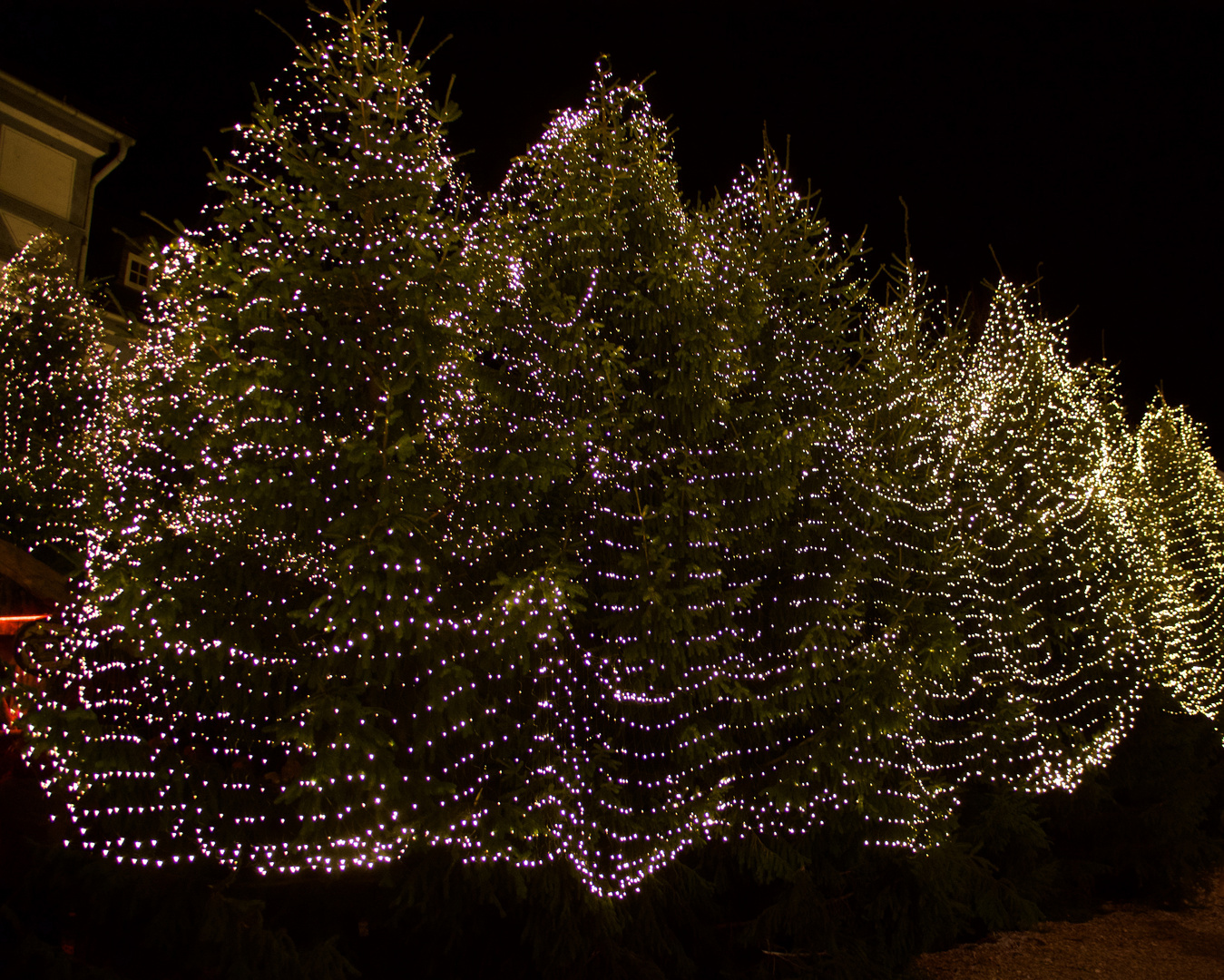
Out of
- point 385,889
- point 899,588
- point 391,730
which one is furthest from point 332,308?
point 899,588

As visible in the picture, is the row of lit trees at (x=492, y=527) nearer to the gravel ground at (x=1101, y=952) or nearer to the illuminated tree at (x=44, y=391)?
the illuminated tree at (x=44, y=391)

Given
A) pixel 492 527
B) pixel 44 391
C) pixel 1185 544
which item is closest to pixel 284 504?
pixel 492 527

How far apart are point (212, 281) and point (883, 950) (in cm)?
835

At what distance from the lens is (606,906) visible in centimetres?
595

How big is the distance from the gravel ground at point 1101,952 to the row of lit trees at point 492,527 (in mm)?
1948

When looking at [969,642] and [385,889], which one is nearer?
[385,889]

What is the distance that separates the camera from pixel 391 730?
5637 mm

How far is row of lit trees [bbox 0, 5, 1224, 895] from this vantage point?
522 centimetres

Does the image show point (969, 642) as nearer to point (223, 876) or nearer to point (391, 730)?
point (391, 730)

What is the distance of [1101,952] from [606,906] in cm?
662

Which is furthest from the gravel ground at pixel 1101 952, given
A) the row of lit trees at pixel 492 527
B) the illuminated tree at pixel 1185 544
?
the illuminated tree at pixel 1185 544

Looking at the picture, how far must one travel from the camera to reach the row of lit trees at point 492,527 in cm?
522

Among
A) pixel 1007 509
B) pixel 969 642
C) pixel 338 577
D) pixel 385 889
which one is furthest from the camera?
pixel 1007 509

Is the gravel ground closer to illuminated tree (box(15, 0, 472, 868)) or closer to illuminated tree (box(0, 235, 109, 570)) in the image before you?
illuminated tree (box(15, 0, 472, 868))
